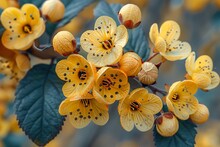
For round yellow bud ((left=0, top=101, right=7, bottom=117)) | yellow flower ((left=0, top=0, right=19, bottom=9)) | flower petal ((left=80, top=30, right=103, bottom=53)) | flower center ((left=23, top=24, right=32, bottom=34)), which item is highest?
flower petal ((left=80, top=30, right=103, bottom=53))

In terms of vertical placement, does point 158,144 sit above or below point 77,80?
below

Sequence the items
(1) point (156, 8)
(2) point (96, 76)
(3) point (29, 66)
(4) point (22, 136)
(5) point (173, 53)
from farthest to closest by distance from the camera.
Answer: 1. (1) point (156, 8)
2. (4) point (22, 136)
3. (3) point (29, 66)
4. (5) point (173, 53)
5. (2) point (96, 76)

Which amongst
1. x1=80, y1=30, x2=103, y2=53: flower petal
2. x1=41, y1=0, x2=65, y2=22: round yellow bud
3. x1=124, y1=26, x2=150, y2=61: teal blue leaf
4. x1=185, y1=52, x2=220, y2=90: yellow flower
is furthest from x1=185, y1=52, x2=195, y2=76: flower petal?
x1=41, y1=0, x2=65, y2=22: round yellow bud

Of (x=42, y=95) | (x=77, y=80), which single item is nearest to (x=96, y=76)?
(x=77, y=80)

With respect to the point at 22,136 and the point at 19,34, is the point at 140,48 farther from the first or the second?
the point at 22,136

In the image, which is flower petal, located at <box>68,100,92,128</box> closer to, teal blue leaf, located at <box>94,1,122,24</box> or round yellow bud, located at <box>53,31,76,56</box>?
round yellow bud, located at <box>53,31,76,56</box>

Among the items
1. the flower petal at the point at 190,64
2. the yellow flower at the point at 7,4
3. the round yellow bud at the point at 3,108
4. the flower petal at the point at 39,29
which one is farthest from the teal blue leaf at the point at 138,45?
the round yellow bud at the point at 3,108

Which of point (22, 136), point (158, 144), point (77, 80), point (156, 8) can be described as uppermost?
point (77, 80)
